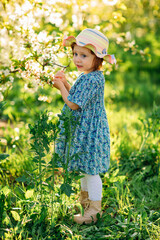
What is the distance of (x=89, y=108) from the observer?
214 cm

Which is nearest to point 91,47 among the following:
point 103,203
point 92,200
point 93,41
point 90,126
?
point 93,41

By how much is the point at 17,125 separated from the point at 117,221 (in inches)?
86.7

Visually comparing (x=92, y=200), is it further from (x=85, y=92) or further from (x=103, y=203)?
(x=85, y=92)

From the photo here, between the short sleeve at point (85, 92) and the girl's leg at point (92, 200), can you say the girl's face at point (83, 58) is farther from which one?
the girl's leg at point (92, 200)

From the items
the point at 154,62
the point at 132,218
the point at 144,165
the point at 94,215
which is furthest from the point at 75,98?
the point at 154,62

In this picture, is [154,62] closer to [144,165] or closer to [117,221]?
[144,165]

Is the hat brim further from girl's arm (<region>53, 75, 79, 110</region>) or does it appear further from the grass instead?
the grass

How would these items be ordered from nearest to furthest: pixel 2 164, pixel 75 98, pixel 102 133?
pixel 75 98
pixel 102 133
pixel 2 164

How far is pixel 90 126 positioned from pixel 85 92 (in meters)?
0.26

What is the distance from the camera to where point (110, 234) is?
2.10 m

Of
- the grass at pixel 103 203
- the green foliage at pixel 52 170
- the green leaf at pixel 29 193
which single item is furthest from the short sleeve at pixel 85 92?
the green leaf at pixel 29 193

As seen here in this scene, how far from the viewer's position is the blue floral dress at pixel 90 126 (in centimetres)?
207

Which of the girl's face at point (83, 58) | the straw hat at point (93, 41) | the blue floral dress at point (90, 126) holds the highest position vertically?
the straw hat at point (93, 41)

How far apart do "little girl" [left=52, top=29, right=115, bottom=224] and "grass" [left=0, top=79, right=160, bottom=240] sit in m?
0.14
